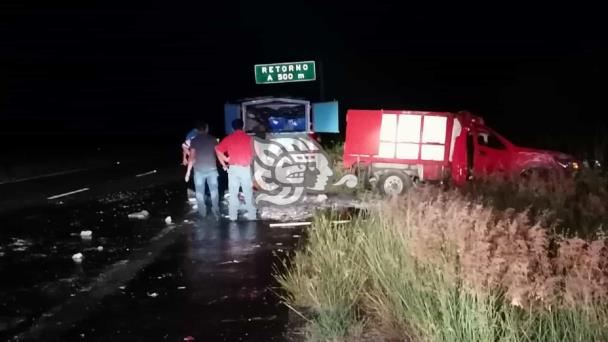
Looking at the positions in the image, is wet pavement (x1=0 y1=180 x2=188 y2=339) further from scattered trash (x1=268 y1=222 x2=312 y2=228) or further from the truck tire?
the truck tire

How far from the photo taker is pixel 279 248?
32.8 feet

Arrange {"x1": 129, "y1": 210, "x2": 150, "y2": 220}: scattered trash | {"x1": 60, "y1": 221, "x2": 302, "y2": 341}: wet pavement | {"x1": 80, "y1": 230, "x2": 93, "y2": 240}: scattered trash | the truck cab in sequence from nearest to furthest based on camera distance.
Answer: {"x1": 60, "y1": 221, "x2": 302, "y2": 341}: wet pavement → {"x1": 80, "y1": 230, "x2": 93, "y2": 240}: scattered trash → {"x1": 129, "y1": 210, "x2": 150, "y2": 220}: scattered trash → the truck cab

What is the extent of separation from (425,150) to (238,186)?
16.2ft

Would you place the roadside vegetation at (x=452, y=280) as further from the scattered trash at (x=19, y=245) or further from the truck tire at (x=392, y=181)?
the truck tire at (x=392, y=181)

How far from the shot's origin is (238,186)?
40.7 feet

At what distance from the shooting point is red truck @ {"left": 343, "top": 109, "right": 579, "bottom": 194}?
15.0 m

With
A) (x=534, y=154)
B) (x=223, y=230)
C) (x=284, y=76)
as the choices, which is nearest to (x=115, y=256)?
(x=223, y=230)

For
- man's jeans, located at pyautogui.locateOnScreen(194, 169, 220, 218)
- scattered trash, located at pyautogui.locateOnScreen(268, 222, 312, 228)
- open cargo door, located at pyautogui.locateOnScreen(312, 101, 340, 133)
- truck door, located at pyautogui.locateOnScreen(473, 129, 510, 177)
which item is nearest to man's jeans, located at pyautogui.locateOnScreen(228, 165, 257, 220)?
man's jeans, located at pyautogui.locateOnScreen(194, 169, 220, 218)

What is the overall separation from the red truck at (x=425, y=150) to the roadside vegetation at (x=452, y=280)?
7566 millimetres

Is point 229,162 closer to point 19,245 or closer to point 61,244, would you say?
point 61,244

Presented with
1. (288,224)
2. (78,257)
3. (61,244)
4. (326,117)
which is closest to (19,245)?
(61,244)

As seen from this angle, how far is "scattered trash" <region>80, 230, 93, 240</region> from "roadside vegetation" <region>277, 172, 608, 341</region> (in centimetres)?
518

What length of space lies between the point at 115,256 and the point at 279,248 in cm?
241

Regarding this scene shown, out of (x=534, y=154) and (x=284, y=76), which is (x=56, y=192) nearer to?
(x=534, y=154)
